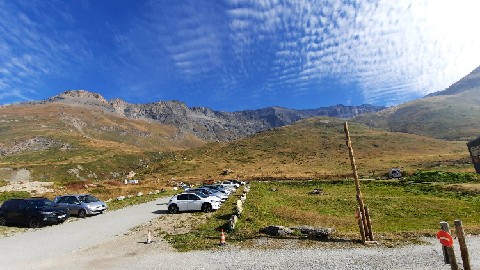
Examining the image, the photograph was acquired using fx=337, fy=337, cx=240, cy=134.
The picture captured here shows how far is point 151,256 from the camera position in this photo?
53.3 ft

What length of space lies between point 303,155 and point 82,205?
100m

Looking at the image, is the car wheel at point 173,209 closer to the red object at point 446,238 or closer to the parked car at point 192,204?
the parked car at point 192,204

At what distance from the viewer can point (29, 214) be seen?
26391mm

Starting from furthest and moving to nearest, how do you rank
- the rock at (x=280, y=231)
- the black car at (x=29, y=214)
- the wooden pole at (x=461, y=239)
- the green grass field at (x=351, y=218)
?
the black car at (x=29, y=214), the rock at (x=280, y=231), the green grass field at (x=351, y=218), the wooden pole at (x=461, y=239)

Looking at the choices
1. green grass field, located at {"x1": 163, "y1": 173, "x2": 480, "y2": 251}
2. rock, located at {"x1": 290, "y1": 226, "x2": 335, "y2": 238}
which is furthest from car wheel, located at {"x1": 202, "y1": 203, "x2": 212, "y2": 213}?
rock, located at {"x1": 290, "y1": 226, "x2": 335, "y2": 238}

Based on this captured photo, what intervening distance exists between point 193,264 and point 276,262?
3545 millimetres

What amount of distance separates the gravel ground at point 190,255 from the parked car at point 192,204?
9.41 metres

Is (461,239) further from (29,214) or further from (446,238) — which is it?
(29,214)

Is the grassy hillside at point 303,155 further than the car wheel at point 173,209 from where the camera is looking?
Yes

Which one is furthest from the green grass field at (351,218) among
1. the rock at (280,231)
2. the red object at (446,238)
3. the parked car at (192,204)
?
the red object at (446,238)

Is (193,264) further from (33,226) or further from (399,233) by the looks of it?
(33,226)

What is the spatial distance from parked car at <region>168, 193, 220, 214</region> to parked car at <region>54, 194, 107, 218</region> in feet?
23.6

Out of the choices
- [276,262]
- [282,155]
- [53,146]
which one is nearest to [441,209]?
[276,262]

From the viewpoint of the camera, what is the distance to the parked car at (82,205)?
31203 millimetres
